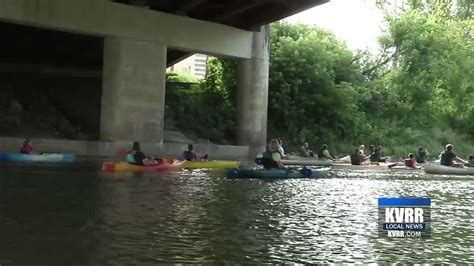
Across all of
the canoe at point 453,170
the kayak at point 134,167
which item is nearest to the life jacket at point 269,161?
the kayak at point 134,167

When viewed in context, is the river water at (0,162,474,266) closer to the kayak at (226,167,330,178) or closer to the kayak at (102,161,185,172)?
the kayak at (226,167,330,178)

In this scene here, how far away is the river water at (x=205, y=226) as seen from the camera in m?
6.68

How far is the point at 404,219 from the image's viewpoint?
25.5ft

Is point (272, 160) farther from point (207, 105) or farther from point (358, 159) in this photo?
point (207, 105)

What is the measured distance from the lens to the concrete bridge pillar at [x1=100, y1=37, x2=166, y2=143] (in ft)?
96.2

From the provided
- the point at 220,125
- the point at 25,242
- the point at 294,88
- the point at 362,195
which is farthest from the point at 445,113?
the point at 25,242

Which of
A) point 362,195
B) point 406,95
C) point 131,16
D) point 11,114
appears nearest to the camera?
point 362,195

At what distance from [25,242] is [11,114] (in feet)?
93.8

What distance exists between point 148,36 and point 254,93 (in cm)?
839

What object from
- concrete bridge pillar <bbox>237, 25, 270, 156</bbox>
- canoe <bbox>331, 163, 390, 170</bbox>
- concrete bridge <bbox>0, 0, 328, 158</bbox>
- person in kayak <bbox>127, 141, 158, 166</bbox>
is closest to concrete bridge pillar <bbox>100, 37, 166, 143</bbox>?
concrete bridge <bbox>0, 0, 328, 158</bbox>

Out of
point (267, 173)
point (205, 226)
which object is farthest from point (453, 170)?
point (205, 226)

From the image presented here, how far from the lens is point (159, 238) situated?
24.6 ft

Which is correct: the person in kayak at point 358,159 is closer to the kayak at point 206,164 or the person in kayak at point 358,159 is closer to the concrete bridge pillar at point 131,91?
the kayak at point 206,164

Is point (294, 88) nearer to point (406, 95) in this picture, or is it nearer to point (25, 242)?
point (406, 95)
